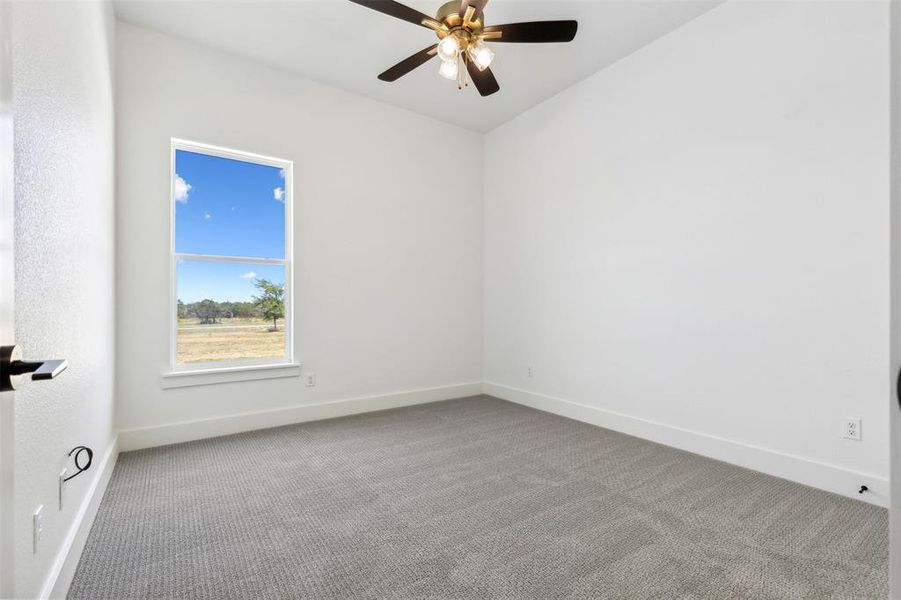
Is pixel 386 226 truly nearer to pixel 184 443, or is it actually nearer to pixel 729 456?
pixel 184 443

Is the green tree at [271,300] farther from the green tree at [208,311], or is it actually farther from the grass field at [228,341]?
the green tree at [208,311]

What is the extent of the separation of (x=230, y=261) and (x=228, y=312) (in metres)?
0.43

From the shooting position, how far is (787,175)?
259 cm

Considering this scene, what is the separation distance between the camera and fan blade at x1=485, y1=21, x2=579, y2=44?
7.67ft

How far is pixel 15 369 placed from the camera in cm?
67

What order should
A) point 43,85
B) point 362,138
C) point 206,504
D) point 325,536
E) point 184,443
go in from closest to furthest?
point 43,85 < point 325,536 < point 206,504 < point 184,443 < point 362,138

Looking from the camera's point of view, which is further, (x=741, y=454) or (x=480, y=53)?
(x=741, y=454)

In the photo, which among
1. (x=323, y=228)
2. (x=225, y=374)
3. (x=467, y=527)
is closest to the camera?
(x=467, y=527)

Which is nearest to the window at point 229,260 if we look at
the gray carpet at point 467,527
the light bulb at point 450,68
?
the gray carpet at point 467,527

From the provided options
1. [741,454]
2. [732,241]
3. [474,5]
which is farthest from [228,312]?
[741,454]

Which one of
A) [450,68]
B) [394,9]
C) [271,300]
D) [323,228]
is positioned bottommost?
[271,300]

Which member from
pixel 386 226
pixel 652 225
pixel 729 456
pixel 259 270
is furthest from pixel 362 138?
pixel 729 456

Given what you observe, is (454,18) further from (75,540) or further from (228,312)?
(75,540)

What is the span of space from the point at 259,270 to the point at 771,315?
3.82m
